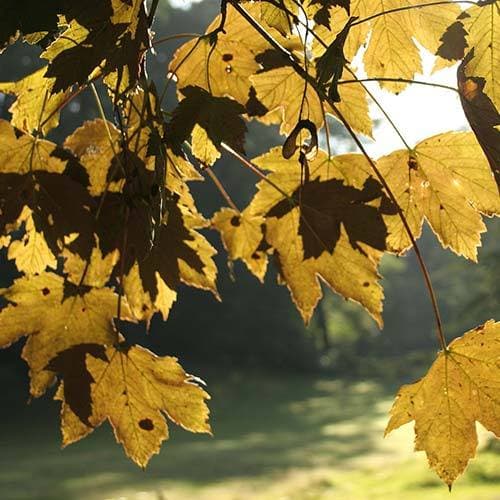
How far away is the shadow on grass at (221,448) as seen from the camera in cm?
688

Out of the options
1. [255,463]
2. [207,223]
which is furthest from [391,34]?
[255,463]

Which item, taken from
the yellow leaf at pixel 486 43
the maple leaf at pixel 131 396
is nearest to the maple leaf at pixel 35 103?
the maple leaf at pixel 131 396

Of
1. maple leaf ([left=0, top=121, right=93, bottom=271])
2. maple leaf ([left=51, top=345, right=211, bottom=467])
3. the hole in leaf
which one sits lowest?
the hole in leaf

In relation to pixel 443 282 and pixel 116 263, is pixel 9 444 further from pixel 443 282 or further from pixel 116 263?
pixel 443 282

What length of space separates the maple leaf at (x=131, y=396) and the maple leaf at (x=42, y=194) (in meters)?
0.11

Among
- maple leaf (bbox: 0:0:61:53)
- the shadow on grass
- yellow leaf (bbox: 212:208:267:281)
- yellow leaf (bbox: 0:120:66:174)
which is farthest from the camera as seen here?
the shadow on grass

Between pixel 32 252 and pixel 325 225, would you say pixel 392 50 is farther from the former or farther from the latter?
pixel 32 252

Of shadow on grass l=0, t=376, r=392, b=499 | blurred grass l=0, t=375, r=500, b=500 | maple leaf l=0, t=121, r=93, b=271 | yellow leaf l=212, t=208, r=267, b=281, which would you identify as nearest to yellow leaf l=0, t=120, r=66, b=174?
maple leaf l=0, t=121, r=93, b=271

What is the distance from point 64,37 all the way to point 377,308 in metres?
0.36

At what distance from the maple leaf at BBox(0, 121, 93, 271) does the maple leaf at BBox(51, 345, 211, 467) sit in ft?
0.35

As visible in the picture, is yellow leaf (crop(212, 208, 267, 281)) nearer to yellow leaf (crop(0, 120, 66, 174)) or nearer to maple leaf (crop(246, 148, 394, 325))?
maple leaf (crop(246, 148, 394, 325))

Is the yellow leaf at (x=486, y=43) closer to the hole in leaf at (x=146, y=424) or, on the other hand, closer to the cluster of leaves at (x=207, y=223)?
the cluster of leaves at (x=207, y=223)

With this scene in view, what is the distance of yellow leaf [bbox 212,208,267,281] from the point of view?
850 mm

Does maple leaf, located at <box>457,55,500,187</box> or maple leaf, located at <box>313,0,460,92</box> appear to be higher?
maple leaf, located at <box>313,0,460,92</box>
